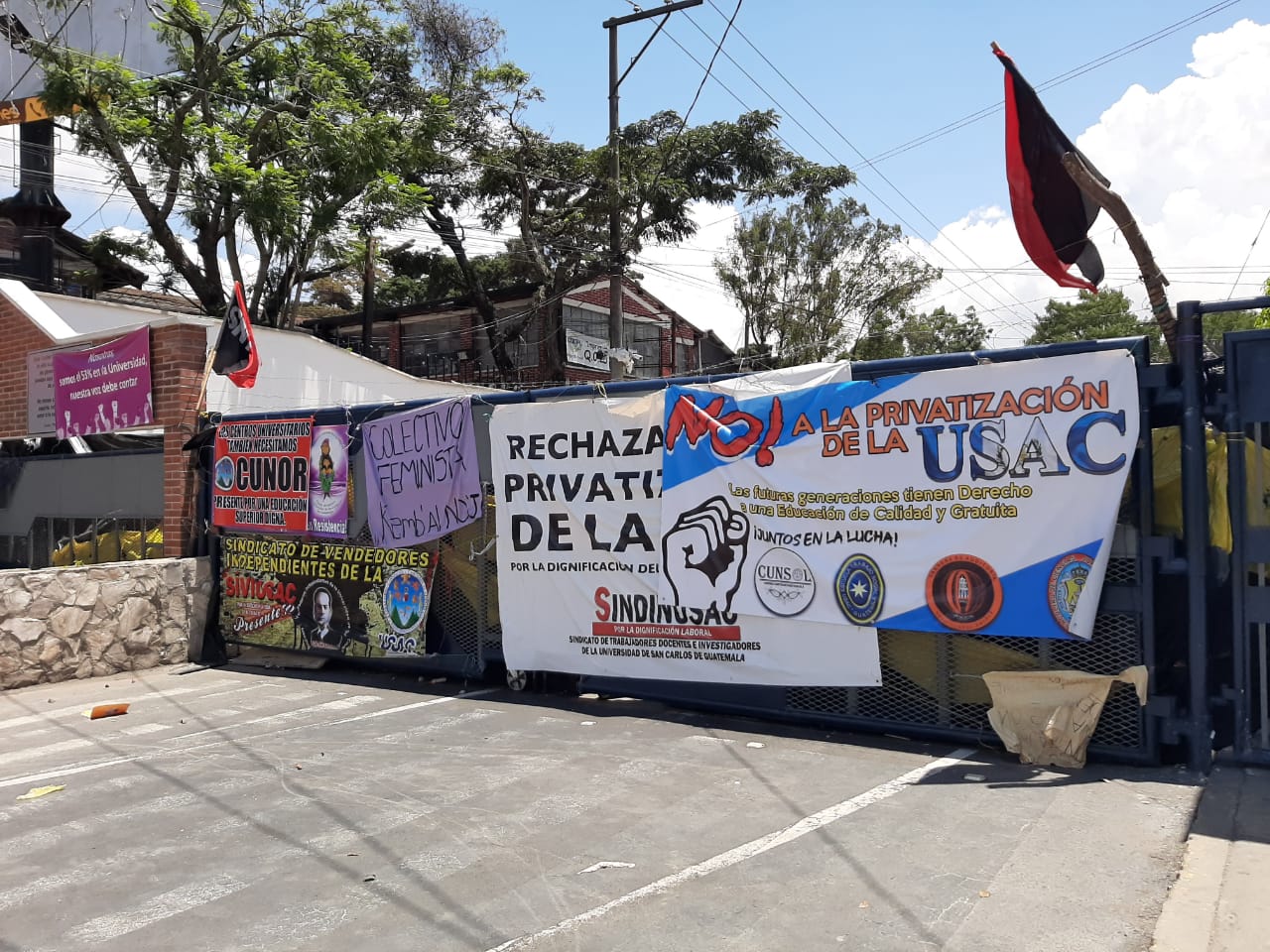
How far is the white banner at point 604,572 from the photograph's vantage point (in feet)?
24.3

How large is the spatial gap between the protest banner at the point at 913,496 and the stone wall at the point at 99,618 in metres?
5.97

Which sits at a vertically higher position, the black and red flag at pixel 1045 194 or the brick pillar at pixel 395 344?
the brick pillar at pixel 395 344

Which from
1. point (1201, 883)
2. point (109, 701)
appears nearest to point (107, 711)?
point (109, 701)

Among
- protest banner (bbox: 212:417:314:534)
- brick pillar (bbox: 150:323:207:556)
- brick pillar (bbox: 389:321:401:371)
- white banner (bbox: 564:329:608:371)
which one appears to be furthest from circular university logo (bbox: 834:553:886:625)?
brick pillar (bbox: 389:321:401:371)

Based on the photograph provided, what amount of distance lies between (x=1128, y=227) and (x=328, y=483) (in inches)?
290

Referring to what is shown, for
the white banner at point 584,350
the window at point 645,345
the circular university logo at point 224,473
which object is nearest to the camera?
the circular university logo at point 224,473

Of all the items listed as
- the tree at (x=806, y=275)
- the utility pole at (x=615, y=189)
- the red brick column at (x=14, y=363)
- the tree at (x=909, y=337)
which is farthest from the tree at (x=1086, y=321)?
the red brick column at (x=14, y=363)

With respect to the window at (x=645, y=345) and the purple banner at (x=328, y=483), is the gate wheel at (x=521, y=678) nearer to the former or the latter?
the purple banner at (x=328, y=483)

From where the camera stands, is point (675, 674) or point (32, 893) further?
point (675, 674)

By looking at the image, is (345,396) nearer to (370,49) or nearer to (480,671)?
(480,671)

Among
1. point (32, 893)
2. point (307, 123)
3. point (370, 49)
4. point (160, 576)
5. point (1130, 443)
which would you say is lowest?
point (32, 893)

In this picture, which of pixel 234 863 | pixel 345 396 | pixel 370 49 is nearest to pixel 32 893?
pixel 234 863

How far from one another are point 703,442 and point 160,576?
644cm

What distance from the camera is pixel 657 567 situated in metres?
7.81
